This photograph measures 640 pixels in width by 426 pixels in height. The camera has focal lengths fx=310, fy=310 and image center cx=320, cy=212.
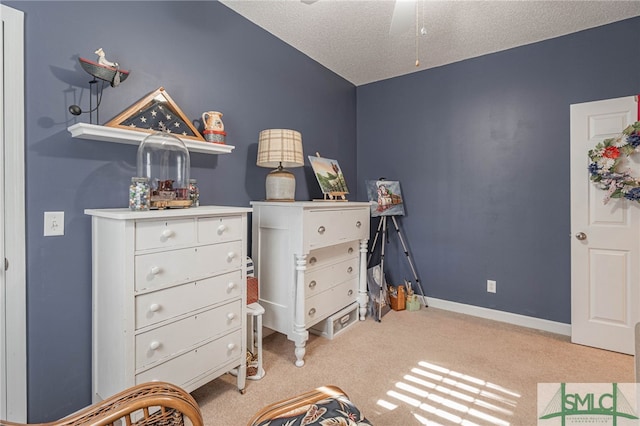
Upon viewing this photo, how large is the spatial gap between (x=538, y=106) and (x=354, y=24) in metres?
1.89

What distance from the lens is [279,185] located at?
2541 millimetres

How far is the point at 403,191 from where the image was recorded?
3.72 meters

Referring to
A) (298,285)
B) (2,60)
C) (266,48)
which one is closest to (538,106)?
(266,48)

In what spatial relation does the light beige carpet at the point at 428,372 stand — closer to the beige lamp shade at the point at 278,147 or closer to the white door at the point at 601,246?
the white door at the point at 601,246

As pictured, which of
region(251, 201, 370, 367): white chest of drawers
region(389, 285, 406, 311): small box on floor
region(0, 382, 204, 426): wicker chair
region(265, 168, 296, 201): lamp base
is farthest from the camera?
region(389, 285, 406, 311): small box on floor

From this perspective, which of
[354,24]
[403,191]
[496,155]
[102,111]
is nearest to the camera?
[102,111]

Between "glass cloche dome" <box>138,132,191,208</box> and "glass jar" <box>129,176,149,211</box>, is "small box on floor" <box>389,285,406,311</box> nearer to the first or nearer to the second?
"glass cloche dome" <box>138,132,191,208</box>

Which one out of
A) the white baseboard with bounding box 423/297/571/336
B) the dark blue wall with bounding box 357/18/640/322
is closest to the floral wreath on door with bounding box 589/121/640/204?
the dark blue wall with bounding box 357/18/640/322

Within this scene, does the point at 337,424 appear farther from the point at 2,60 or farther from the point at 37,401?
the point at 2,60

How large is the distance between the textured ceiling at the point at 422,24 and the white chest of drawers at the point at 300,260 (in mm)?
1478

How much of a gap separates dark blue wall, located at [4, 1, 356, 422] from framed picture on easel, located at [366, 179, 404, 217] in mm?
1417

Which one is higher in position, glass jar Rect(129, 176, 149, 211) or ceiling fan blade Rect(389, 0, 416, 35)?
ceiling fan blade Rect(389, 0, 416, 35)

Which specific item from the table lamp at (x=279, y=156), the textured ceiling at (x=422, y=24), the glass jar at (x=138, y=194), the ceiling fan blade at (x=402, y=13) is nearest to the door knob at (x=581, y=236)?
the textured ceiling at (x=422, y=24)

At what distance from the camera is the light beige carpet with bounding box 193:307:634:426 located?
1.79 m
